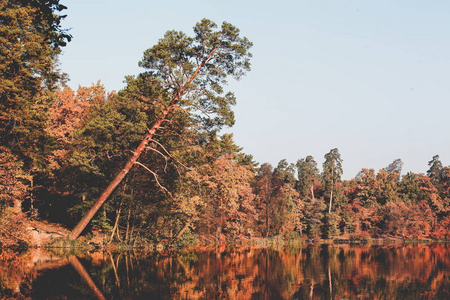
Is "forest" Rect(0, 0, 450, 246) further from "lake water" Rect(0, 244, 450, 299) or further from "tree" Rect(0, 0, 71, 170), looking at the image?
"lake water" Rect(0, 244, 450, 299)

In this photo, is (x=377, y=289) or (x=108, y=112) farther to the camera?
(x=108, y=112)

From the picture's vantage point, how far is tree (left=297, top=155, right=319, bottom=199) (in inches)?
2657

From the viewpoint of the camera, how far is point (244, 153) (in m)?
58.7

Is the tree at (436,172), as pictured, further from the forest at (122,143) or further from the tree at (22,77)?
the tree at (22,77)

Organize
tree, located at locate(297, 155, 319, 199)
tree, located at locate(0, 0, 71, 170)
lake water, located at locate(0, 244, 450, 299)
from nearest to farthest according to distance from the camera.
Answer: lake water, located at locate(0, 244, 450, 299)
tree, located at locate(0, 0, 71, 170)
tree, located at locate(297, 155, 319, 199)

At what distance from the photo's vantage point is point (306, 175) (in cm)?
6862

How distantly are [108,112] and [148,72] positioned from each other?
616cm

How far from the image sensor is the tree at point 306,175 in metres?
67.5

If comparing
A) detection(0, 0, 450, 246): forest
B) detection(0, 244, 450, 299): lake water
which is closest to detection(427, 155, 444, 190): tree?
detection(0, 0, 450, 246): forest

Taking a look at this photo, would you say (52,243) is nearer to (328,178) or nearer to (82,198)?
(82,198)

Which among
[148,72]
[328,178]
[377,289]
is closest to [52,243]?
[148,72]

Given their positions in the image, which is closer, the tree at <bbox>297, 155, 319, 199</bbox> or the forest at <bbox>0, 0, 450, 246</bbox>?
the forest at <bbox>0, 0, 450, 246</bbox>

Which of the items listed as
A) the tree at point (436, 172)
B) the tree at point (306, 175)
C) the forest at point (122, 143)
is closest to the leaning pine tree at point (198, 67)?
the forest at point (122, 143)

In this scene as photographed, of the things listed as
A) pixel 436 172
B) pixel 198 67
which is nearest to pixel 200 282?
pixel 198 67
